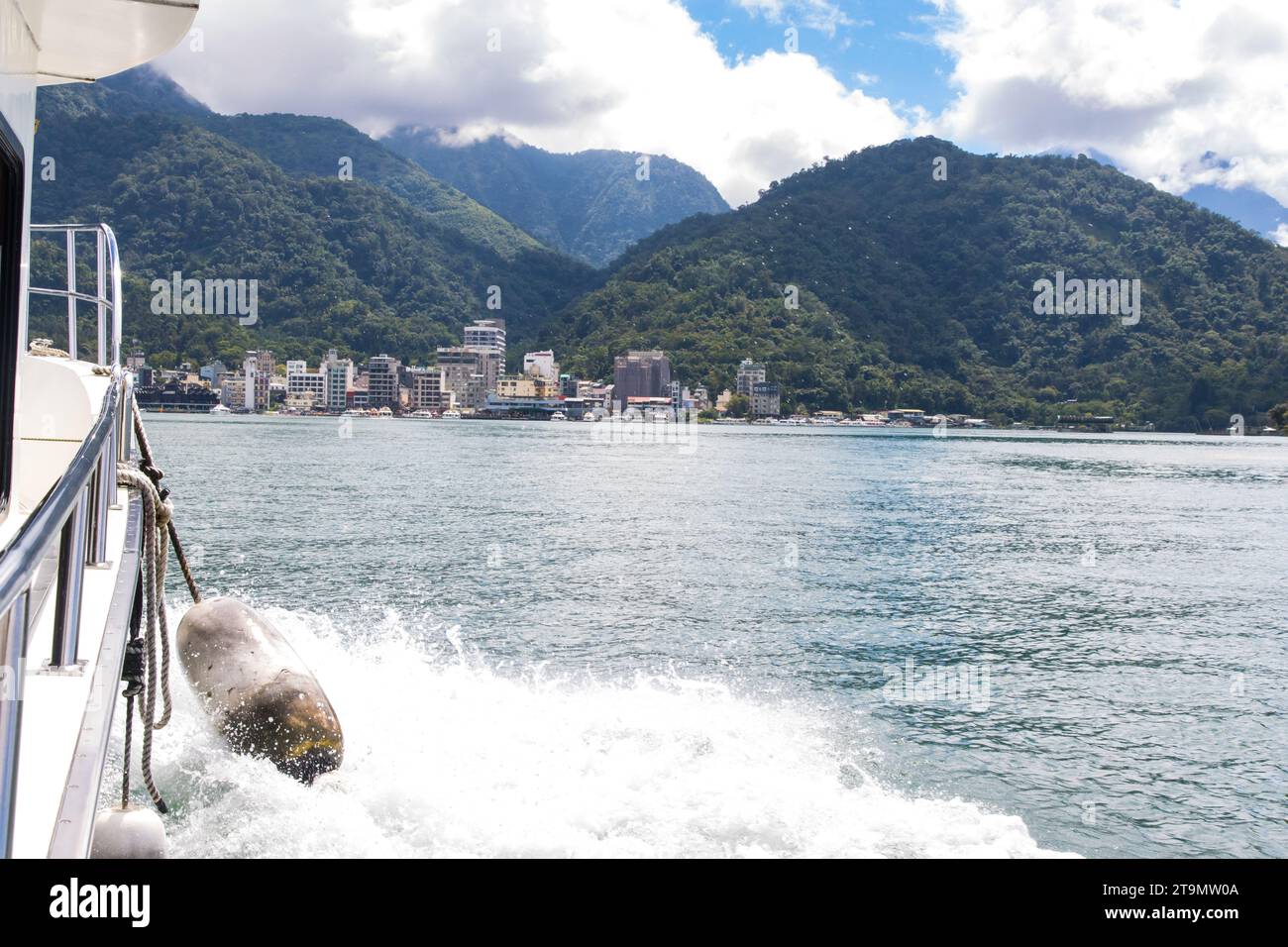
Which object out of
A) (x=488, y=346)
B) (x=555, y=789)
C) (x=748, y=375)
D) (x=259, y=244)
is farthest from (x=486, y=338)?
(x=555, y=789)

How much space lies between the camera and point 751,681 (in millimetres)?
11789

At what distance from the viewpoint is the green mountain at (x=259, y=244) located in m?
108

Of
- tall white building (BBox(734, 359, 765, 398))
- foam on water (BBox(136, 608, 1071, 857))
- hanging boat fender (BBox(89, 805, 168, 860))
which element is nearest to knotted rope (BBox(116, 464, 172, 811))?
hanging boat fender (BBox(89, 805, 168, 860))

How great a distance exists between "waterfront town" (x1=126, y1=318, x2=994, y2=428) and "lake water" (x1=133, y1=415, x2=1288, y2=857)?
8569cm

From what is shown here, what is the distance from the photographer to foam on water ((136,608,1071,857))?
6637 millimetres

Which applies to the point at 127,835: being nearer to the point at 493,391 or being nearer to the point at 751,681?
the point at 751,681

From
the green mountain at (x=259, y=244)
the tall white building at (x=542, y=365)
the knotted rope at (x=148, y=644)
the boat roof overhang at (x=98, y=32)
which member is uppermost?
the green mountain at (x=259, y=244)

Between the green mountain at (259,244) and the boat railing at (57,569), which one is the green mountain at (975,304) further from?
the boat railing at (57,569)

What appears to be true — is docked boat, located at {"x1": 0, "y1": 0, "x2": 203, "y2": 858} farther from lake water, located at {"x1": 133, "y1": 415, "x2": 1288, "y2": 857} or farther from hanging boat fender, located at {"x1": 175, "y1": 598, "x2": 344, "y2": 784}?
lake water, located at {"x1": 133, "y1": 415, "x2": 1288, "y2": 857}

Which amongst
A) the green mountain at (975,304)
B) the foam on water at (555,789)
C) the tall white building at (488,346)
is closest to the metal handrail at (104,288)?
the foam on water at (555,789)

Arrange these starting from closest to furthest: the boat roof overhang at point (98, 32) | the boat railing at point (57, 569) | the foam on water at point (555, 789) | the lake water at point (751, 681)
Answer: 1. the boat railing at point (57, 569)
2. the boat roof overhang at point (98, 32)
3. the foam on water at point (555, 789)
4. the lake water at point (751, 681)

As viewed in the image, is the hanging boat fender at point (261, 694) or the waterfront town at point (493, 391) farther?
the waterfront town at point (493, 391)

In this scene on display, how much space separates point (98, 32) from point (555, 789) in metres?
5.64

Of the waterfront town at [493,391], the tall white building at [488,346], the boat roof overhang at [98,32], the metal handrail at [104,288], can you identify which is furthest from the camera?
the tall white building at [488,346]
